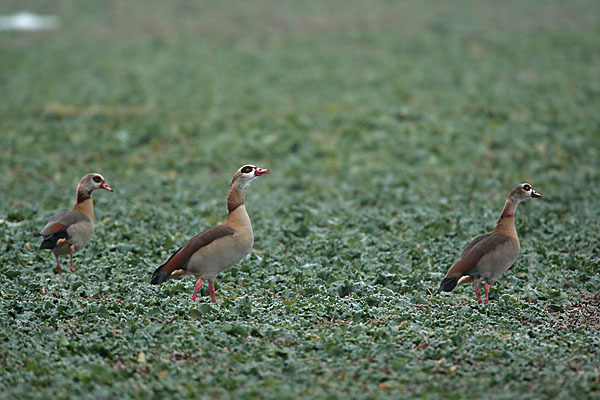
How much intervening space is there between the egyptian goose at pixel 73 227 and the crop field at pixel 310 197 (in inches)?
19.2

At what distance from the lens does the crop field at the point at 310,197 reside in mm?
7891

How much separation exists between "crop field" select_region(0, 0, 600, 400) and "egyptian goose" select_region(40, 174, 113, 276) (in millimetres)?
489

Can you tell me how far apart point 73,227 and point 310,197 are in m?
6.80

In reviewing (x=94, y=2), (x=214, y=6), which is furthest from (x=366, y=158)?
(x=94, y=2)

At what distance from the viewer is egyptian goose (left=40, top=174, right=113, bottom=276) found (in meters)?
10.3

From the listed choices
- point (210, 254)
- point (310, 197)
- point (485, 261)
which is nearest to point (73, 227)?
point (210, 254)

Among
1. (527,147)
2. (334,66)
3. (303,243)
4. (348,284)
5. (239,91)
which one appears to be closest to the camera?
(348,284)

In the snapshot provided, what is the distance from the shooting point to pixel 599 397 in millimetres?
7133

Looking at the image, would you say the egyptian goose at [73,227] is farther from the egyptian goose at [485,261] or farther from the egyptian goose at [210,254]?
the egyptian goose at [485,261]

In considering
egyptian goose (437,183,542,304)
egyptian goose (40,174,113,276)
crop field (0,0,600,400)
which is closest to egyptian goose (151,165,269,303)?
crop field (0,0,600,400)

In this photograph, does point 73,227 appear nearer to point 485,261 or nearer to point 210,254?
point 210,254

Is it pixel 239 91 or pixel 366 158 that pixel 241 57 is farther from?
pixel 366 158

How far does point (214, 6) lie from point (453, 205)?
28.8 meters

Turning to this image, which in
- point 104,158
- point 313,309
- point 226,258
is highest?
point 226,258
